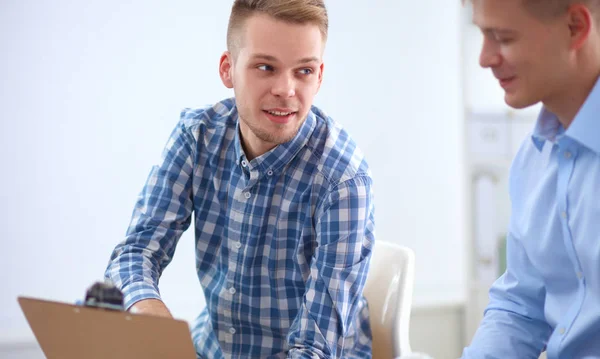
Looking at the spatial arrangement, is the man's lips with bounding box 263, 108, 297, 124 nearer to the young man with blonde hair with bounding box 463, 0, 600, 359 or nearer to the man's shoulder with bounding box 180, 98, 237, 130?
the man's shoulder with bounding box 180, 98, 237, 130

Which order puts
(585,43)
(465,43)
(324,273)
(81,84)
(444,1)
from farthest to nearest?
(444,1), (465,43), (81,84), (324,273), (585,43)

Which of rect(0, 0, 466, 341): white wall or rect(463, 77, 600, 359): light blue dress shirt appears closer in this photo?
rect(463, 77, 600, 359): light blue dress shirt

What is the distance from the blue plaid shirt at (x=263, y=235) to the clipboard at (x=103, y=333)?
31 centimetres

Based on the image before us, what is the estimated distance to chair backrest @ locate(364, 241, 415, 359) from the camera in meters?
1.65

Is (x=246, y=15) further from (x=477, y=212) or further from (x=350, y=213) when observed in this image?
(x=477, y=212)

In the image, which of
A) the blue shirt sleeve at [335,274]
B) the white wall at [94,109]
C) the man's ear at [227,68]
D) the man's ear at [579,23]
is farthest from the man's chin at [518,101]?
the white wall at [94,109]

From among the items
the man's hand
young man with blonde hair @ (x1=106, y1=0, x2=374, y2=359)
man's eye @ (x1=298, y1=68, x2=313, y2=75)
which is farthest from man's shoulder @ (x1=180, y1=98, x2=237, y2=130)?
the man's hand

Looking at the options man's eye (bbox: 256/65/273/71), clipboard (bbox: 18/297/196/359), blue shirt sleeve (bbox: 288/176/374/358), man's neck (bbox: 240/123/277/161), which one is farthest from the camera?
man's neck (bbox: 240/123/277/161)

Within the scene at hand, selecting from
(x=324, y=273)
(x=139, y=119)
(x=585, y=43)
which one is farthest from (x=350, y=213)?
(x=139, y=119)

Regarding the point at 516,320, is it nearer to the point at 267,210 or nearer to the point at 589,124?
the point at 589,124

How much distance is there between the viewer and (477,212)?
308 centimetres

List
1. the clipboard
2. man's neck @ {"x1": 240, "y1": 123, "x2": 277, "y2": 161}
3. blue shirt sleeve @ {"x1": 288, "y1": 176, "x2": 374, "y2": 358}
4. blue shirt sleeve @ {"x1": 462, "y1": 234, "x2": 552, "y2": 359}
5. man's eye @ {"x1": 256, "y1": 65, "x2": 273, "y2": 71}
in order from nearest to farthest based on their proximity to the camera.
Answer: the clipboard, blue shirt sleeve @ {"x1": 462, "y1": 234, "x2": 552, "y2": 359}, blue shirt sleeve @ {"x1": 288, "y1": 176, "x2": 374, "y2": 358}, man's eye @ {"x1": 256, "y1": 65, "x2": 273, "y2": 71}, man's neck @ {"x1": 240, "y1": 123, "x2": 277, "y2": 161}

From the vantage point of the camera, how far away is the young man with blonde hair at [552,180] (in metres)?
1.12

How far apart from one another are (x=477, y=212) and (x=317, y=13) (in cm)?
175
